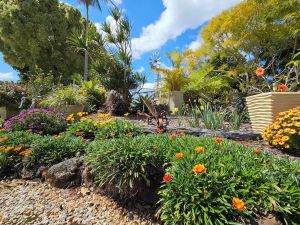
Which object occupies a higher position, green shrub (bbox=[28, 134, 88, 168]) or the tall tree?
the tall tree

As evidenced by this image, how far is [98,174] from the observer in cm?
254

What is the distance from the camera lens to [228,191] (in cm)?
175

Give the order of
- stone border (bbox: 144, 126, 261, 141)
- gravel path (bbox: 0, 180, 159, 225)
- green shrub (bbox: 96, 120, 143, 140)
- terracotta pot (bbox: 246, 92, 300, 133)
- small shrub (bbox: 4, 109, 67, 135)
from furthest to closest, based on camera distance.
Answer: small shrub (bbox: 4, 109, 67, 135) < stone border (bbox: 144, 126, 261, 141) < terracotta pot (bbox: 246, 92, 300, 133) < green shrub (bbox: 96, 120, 143, 140) < gravel path (bbox: 0, 180, 159, 225)

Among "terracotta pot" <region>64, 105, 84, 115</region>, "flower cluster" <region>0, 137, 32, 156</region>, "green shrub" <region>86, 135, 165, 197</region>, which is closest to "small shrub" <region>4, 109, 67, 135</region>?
"flower cluster" <region>0, 137, 32, 156</region>

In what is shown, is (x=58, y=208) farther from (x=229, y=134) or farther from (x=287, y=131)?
(x=287, y=131)

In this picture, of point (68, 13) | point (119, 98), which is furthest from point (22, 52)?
point (119, 98)

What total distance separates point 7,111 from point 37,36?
8670 mm

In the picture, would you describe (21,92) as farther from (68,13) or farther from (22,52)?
(68,13)

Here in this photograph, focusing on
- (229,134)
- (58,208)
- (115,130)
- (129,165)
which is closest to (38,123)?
(115,130)

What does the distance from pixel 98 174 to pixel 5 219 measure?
3.06 ft

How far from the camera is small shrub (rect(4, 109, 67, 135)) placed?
498 centimetres

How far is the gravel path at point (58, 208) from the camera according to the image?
2309 mm

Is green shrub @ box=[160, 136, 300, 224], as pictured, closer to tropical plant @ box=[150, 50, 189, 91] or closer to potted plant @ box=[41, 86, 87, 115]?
potted plant @ box=[41, 86, 87, 115]

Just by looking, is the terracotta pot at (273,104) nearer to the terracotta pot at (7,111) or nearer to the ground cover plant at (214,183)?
the ground cover plant at (214,183)
